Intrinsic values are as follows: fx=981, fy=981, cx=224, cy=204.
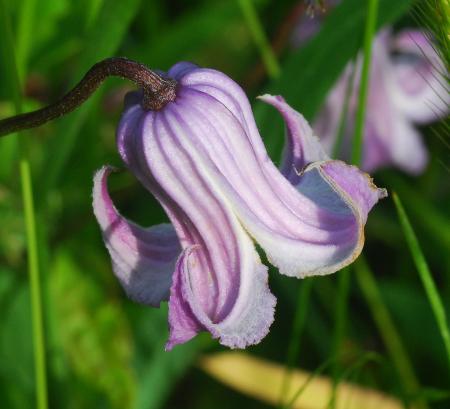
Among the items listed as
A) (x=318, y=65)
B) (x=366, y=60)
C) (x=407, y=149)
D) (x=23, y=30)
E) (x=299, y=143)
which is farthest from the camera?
(x=407, y=149)

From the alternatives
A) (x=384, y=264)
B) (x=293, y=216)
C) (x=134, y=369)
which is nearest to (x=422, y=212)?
(x=384, y=264)

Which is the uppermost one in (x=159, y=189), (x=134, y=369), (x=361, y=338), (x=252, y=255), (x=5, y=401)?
(x=159, y=189)

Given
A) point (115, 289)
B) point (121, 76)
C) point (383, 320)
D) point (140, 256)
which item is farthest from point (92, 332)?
point (121, 76)

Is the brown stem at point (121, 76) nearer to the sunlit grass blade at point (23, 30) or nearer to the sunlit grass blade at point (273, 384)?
the sunlit grass blade at point (23, 30)

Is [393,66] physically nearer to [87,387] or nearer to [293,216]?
[87,387]

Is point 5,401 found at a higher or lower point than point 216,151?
lower

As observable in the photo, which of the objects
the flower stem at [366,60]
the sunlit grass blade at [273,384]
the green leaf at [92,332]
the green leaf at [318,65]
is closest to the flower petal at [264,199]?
the flower stem at [366,60]

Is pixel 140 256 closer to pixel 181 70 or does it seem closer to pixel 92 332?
pixel 181 70
